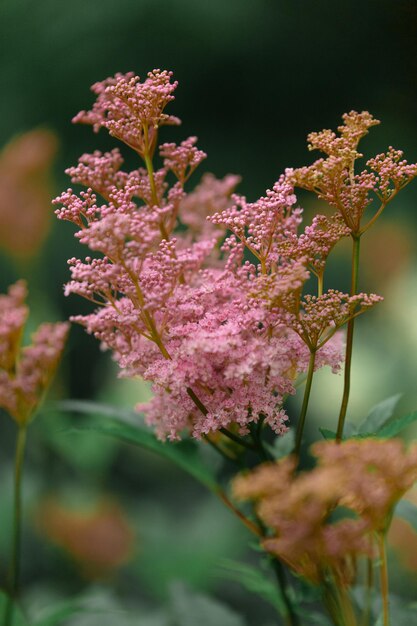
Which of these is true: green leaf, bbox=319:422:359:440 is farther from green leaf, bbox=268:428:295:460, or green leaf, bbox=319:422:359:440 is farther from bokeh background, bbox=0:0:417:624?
bokeh background, bbox=0:0:417:624

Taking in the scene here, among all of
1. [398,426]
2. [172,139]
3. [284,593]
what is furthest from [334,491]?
[172,139]

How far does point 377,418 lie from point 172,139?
1.10 metres

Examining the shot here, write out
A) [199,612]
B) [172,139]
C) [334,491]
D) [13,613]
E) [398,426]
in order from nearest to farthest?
[334,491] → [398,426] → [13,613] → [199,612] → [172,139]

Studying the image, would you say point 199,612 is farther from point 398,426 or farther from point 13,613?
point 398,426

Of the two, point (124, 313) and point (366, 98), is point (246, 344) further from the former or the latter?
point (366, 98)

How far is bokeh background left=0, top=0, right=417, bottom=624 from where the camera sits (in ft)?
3.85

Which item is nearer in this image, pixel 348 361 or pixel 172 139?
pixel 348 361

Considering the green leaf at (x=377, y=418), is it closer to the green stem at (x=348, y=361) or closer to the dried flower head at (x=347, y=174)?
the green stem at (x=348, y=361)

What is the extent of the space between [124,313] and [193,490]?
3.45ft

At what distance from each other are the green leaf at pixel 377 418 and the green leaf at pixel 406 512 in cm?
9

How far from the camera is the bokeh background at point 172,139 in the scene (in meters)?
1.17

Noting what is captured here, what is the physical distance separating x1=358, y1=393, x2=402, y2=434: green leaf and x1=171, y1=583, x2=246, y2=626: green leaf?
0.99 feet

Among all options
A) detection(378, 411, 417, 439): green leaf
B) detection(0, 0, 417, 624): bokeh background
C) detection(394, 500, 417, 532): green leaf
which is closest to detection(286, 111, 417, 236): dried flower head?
detection(378, 411, 417, 439): green leaf

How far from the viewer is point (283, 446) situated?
0.61 m
